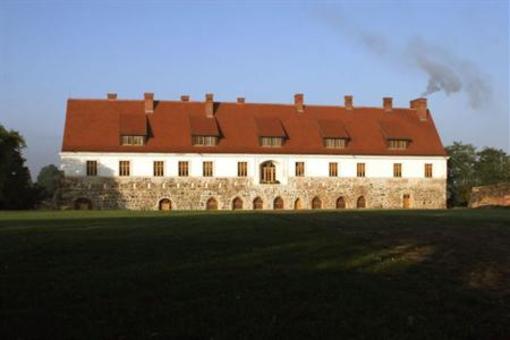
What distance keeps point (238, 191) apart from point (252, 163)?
2.34m

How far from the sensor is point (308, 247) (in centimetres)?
1334

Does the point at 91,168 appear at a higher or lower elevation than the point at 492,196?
higher

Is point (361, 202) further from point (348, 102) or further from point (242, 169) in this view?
point (242, 169)

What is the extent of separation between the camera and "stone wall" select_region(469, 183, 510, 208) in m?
41.9

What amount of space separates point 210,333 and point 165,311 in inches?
39.3

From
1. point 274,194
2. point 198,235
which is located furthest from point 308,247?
point 274,194

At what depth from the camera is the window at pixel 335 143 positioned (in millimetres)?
50438

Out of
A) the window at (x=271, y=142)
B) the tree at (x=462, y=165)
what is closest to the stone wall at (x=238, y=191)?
the window at (x=271, y=142)


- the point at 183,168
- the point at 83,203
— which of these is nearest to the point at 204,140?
the point at 183,168

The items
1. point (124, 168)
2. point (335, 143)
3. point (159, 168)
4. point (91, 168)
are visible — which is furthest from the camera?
point (335, 143)

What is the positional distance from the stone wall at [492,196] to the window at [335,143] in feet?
34.8

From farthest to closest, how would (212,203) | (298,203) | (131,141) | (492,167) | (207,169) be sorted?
(492,167)
(298,203)
(207,169)
(212,203)
(131,141)

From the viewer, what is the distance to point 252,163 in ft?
160

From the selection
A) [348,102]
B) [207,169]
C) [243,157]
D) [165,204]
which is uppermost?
[348,102]
